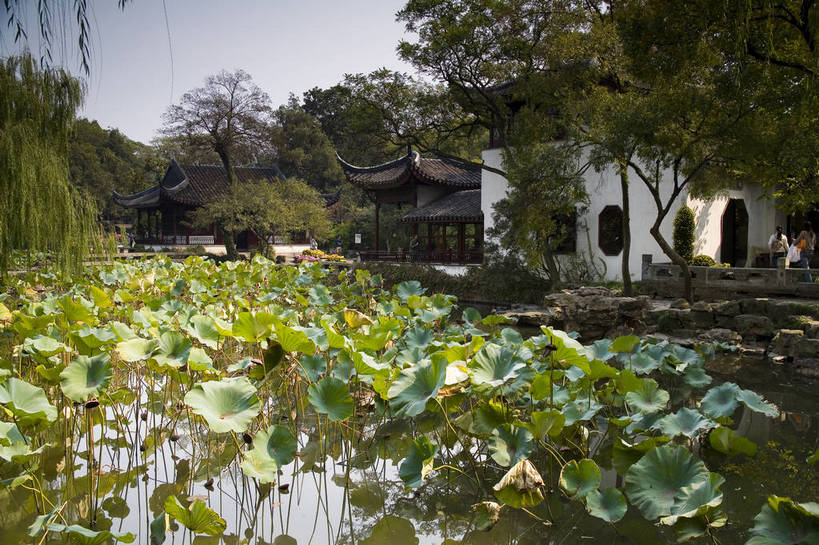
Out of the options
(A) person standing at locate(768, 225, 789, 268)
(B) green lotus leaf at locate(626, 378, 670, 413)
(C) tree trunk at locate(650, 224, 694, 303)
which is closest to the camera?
(B) green lotus leaf at locate(626, 378, 670, 413)

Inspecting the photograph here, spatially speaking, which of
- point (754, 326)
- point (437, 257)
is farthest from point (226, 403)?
point (437, 257)

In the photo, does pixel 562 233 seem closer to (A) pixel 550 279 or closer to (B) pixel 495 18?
(A) pixel 550 279

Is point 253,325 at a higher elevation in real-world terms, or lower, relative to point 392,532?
higher

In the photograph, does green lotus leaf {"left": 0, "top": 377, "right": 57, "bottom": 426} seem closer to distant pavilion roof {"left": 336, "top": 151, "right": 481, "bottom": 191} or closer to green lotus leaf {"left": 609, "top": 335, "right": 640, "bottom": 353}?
green lotus leaf {"left": 609, "top": 335, "right": 640, "bottom": 353}

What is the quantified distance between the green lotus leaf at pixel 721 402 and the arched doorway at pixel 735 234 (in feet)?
36.1

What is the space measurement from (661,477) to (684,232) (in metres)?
10.5

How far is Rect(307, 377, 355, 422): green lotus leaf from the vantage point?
8.70 ft

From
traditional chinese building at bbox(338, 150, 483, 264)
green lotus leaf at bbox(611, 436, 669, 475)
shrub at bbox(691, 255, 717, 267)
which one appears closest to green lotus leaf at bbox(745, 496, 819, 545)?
green lotus leaf at bbox(611, 436, 669, 475)

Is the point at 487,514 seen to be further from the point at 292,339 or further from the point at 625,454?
the point at 292,339

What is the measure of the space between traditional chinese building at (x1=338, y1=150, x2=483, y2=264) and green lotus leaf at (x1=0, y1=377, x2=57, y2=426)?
13.4 meters

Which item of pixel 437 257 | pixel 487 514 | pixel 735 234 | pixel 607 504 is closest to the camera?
pixel 607 504

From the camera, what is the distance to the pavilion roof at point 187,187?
81.0 ft

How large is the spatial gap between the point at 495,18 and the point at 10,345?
34.0ft

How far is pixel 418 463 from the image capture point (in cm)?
255
